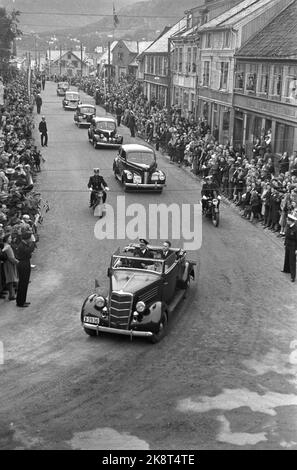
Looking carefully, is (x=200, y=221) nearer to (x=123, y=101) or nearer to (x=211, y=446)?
(x=211, y=446)

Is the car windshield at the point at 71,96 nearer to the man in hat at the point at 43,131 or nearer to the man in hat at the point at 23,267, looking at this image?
the man in hat at the point at 43,131

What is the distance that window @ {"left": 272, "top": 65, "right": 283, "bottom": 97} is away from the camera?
3186cm

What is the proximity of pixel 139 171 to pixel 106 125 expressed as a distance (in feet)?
42.4

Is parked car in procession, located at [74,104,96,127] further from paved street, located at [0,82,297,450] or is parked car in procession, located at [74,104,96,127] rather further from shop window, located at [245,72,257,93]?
paved street, located at [0,82,297,450]

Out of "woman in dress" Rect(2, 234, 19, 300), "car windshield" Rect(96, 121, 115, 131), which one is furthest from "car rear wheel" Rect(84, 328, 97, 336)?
"car windshield" Rect(96, 121, 115, 131)

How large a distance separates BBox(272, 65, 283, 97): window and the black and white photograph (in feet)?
0.42

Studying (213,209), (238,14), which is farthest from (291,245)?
(238,14)

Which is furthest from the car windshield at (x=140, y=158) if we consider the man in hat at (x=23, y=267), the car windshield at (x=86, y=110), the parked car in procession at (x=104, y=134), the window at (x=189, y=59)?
the window at (x=189, y=59)

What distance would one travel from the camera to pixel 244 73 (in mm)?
37500

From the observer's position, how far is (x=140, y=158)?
1093 inches

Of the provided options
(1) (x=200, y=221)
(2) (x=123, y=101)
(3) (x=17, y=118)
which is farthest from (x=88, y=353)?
(2) (x=123, y=101)

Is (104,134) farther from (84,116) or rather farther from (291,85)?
(291,85)

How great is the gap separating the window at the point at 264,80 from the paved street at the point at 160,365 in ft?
55.1
